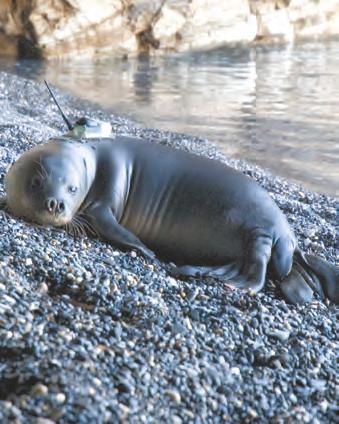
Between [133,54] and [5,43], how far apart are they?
311cm

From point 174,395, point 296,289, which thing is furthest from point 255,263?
point 174,395

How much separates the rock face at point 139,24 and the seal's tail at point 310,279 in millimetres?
13740

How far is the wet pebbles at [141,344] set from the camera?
2055 mm

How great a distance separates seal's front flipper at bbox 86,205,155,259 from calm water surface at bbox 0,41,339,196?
3595 mm

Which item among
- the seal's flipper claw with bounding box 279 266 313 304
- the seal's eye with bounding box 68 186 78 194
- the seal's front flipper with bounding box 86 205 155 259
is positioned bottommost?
the seal's flipper claw with bounding box 279 266 313 304

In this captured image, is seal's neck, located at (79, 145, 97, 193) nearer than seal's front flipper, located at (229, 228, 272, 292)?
No

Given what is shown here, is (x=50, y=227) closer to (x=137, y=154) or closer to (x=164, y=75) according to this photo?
(x=137, y=154)

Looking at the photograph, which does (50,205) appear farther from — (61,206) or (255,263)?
(255,263)

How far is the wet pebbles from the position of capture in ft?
6.74

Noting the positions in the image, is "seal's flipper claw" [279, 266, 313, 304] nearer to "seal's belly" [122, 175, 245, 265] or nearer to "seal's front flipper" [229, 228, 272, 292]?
"seal's front flipper" [229, 228, 272, 292]

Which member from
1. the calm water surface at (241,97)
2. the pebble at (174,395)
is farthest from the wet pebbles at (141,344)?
the calm water surface at (241,97)

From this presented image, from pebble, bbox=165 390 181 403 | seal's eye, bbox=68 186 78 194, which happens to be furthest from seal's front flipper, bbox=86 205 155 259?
pebble, bbox=165 390 181 403

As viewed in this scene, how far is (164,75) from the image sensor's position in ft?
47.9

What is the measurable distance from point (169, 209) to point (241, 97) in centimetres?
850
